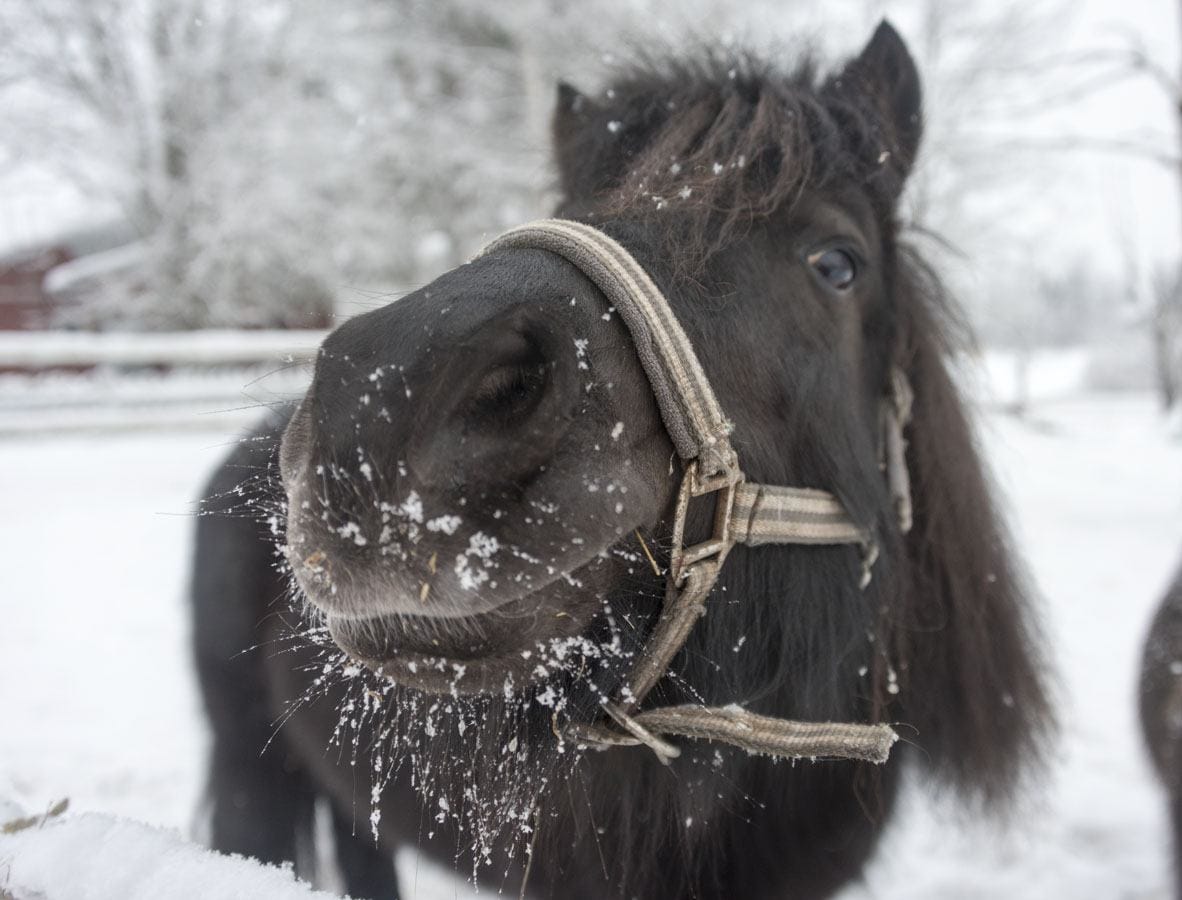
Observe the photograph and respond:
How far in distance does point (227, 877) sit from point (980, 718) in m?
2.06

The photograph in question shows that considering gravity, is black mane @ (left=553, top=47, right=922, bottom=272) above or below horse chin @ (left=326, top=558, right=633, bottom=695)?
above

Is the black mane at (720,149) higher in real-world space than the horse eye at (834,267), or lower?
higher

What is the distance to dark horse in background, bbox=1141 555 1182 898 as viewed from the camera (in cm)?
248

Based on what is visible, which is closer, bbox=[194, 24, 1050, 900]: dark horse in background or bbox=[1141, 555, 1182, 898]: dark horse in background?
bbox=[194, 24, 1050, 900]: dark horse in background

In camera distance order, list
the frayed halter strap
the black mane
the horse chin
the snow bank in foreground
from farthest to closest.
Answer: the black mane
the frayed halter strap
the horse chin
the snow bank in foreground

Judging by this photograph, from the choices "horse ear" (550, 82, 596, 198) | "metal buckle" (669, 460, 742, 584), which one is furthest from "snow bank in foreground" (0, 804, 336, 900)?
"horse ear" (550, 82, 596, 198)

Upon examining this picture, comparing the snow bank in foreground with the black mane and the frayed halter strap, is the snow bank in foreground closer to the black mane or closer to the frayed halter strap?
the frayed halter strap

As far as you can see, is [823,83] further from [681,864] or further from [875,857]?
[875,857]

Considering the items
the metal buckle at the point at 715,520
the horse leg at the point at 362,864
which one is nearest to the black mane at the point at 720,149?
the metal buckle at the point at 715,520

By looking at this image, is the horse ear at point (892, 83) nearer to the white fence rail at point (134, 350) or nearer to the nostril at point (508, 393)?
the nostril at point (508, 393)

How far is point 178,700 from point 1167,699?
14.5 feet

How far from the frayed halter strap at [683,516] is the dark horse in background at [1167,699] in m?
1.86

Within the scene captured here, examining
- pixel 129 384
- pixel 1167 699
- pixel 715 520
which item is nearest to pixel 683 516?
pixel 715 520

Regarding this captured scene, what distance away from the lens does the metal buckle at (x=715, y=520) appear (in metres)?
1.27
